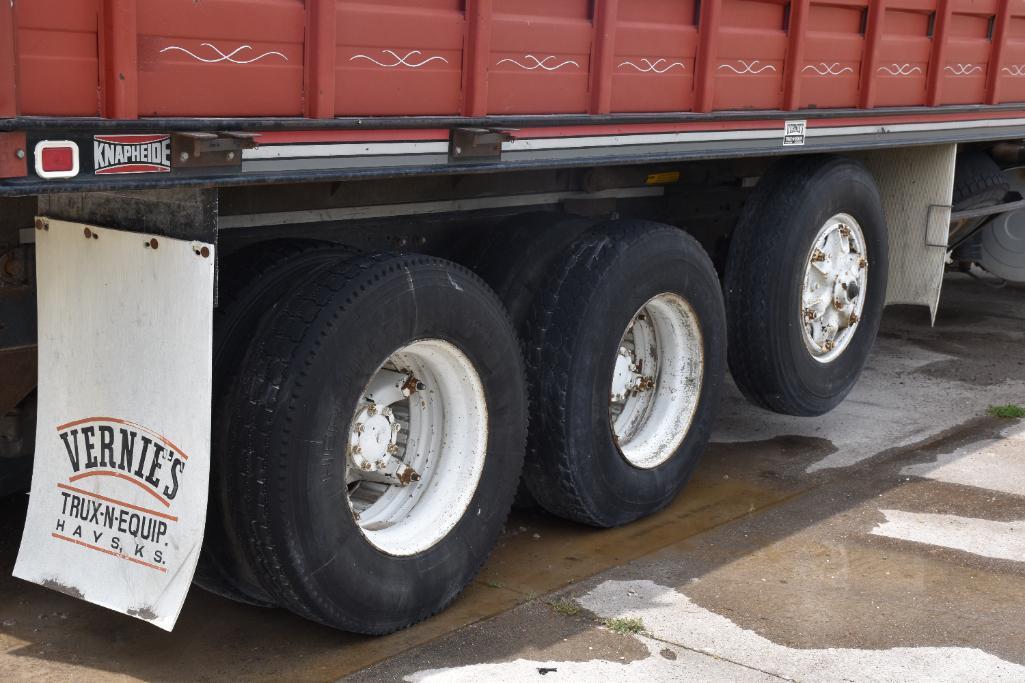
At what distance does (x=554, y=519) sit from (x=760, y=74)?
72.4 inches

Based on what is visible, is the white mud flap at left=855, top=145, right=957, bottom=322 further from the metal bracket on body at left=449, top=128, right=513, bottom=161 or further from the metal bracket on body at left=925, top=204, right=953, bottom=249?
the metal bracket on body at left=449, top=128, right=513, bottom=161

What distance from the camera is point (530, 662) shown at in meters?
3.84

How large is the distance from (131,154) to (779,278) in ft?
10.8

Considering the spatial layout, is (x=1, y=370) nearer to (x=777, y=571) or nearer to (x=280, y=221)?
(x=280, y=221)

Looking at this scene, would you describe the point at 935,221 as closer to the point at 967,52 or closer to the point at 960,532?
the point at 967,52

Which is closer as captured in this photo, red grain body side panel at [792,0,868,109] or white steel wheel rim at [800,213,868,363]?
red grain body side panel at [792,0,868,109]

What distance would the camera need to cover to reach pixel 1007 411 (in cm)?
673

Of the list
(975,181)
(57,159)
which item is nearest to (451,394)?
(57,159)

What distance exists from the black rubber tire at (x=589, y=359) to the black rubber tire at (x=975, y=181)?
9.95ft

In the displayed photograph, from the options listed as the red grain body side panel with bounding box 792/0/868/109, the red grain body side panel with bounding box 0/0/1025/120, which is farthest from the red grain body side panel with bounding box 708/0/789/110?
the red grain body side panel with bounding box 792/0/868/109

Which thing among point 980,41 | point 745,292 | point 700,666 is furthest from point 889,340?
point 700,666

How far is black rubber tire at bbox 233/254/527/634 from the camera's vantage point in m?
3.61

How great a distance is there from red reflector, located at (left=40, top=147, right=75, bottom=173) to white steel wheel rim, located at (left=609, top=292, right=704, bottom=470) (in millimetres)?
2582

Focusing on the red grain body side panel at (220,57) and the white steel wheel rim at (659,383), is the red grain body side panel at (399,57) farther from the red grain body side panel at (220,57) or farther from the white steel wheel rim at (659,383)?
the white steel wheel rim at (659,383)
